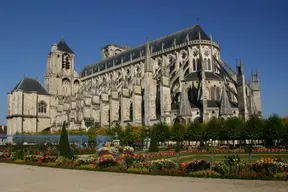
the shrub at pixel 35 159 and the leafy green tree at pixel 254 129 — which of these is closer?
the shrub at pixel 35 159

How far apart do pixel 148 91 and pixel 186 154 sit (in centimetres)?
1533

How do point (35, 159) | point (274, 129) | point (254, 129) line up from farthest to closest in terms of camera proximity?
point (254, 129) → point (274, 129) → point (35, 159)

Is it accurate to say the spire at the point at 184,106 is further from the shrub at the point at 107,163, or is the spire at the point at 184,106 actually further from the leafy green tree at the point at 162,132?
the shrub at the point at 107,163

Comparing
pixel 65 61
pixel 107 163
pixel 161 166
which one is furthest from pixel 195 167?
pixel 65 61

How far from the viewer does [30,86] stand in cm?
5475

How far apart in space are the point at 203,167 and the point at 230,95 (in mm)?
28387

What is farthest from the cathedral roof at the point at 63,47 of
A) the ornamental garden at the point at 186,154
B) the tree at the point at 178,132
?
the tree at the point at 178,132

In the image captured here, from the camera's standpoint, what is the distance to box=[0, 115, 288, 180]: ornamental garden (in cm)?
1205

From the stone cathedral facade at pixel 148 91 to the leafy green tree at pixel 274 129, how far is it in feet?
18.0

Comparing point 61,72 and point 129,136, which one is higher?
point 61,72

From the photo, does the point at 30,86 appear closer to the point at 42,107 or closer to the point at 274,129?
the point at 42,107

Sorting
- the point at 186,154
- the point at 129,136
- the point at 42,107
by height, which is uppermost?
the point at 42,107

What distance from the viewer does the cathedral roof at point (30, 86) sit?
5327 cm

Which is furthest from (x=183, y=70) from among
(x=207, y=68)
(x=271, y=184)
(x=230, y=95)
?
(x=271, y=184)
